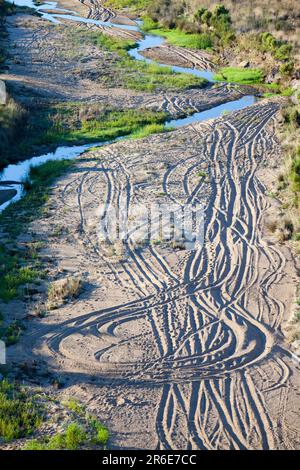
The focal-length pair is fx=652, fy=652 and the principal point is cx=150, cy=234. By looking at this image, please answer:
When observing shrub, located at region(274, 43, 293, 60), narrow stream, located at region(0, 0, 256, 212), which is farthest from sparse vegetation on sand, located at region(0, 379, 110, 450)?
shrub, located at region(274, 43, 293, 60)

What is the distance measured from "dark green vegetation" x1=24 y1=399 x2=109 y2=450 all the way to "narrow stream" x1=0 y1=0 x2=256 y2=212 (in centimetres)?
1092

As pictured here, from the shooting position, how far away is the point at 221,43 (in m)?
A: 40.6

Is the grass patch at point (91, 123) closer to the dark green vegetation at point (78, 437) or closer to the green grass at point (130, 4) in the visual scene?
the dark green vegetation at point (78, 437)

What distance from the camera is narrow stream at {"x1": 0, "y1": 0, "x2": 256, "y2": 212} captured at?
76.5ft

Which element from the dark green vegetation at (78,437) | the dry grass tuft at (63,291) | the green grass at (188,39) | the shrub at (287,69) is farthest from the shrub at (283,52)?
the dark green vegetation at (78,437)

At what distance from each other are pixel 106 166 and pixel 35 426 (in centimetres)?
1383

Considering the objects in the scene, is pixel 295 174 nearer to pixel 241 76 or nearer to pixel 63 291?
pixel 63 291

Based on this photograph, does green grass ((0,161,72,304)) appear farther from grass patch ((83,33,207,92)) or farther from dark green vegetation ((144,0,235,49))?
dark green vegetation ((144,0,235,49))

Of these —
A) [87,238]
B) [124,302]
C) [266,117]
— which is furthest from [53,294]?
[266,117]

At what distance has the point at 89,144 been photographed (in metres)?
26.5

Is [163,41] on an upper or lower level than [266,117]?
upper

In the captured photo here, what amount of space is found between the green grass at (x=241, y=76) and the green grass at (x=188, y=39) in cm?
526

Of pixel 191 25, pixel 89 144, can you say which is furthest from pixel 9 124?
pixel 191 25
